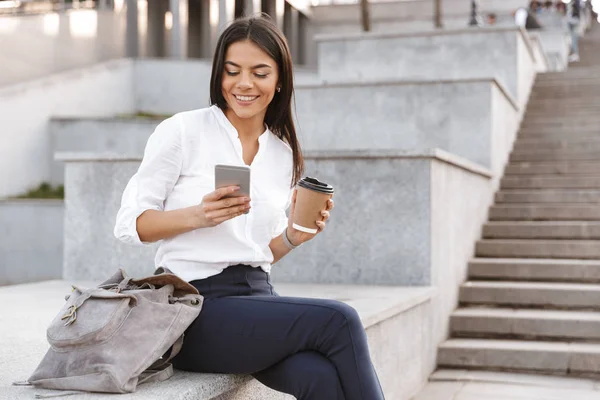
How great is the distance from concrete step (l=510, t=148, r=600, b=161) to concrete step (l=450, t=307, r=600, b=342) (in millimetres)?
3750

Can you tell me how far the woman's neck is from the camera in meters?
3.48

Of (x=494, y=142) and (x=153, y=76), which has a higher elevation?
(x=153, y=76)

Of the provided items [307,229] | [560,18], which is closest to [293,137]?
[307,229]

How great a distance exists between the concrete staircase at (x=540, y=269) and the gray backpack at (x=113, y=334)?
15.2 ft

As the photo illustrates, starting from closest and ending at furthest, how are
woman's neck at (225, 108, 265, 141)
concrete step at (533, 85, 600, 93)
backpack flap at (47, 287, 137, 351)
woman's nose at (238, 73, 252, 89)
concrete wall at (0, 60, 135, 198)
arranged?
backpack flap at (47, 287, 137, 351)
woman's nose at (238, 73, 252, 89)
woman's neck at (225, 108, 265, 141)
concrete step at (533, 85, 600, 93)
concrete wall at (0, 60, 135, 198)

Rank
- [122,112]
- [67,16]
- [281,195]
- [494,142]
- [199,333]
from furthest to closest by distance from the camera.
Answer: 1. [67,16]
2. [122,112]
3. [494,142]
4. [281,195]
5. [199,333]

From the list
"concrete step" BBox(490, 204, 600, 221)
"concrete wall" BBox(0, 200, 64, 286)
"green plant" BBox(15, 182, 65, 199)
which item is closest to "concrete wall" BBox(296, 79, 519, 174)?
"concrete step" BBox(490, 204, 600, 221)

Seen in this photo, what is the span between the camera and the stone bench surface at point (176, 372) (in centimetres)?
307

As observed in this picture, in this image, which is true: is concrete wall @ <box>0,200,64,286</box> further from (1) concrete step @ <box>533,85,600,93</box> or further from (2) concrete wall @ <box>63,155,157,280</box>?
(1) concrete step @ <box>533,85,600,93</box>

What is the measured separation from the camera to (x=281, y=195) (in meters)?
3.53

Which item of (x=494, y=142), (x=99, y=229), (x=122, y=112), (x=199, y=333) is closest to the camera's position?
(x=199, y=333)

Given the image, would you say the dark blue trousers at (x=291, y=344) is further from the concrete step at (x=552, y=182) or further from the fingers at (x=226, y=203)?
the concrete step at (x=552, y=182)

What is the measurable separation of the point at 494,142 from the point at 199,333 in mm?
7528

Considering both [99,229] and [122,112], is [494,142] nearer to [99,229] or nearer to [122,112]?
[99,229]
